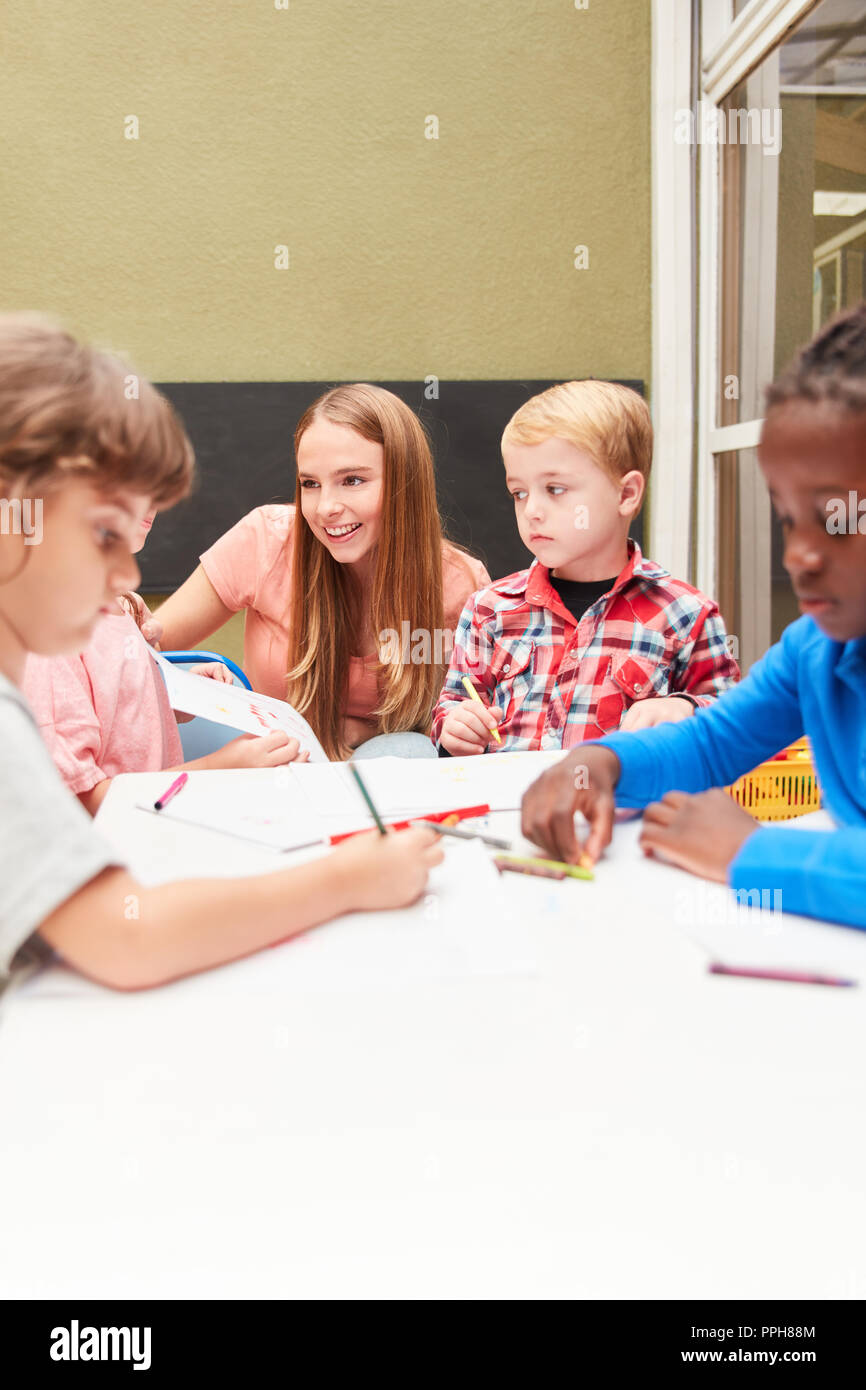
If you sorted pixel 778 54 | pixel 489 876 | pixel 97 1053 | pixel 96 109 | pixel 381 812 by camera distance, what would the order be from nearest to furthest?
pixel 97 1053 → pixel 489 876 → pixel 381 812 → pixel 778 54 → pixel 96 109

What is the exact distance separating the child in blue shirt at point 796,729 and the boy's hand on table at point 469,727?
0.45 meters

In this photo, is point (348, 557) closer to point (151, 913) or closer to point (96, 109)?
point (151, 913)

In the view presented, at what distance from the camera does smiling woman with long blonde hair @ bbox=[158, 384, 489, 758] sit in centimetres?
209

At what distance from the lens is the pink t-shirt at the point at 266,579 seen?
2.38 meters

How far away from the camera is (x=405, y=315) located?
10.2 ft

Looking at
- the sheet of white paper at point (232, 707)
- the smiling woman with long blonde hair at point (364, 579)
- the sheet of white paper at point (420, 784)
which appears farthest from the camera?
the smiling woman with long blonde hair at point (364, 579)

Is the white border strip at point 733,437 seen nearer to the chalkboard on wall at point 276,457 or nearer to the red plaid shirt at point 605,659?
the chalkboard on wall at point 276,457

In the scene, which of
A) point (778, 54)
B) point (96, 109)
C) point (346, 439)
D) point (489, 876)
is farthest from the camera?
point (96, 109)

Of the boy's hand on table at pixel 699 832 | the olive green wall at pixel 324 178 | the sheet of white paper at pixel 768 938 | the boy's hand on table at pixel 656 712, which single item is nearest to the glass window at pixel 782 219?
the olive green wall at pixel 324 178

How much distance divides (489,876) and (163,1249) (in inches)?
17.0

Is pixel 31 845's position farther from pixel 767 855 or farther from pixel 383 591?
pixel 383 591

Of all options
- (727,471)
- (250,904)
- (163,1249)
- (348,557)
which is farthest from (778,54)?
(163,1249)
